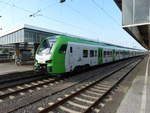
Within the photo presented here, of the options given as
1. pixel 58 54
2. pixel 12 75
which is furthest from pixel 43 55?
pixel 12 75

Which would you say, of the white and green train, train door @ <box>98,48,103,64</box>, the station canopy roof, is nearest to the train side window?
the white and green train

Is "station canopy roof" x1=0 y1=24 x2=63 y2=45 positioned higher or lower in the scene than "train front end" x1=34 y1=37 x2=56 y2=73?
higher

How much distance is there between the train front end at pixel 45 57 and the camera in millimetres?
10530

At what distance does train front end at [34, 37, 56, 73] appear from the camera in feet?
34.5

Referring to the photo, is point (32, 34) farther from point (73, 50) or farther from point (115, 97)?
point (115, 97)

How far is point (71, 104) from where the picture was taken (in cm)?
618

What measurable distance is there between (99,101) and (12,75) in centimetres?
805

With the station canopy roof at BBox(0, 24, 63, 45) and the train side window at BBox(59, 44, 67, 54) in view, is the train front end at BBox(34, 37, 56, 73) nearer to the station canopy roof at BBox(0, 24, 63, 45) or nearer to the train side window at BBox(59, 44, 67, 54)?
the train side window at BBox(59, 44, 67, 54)

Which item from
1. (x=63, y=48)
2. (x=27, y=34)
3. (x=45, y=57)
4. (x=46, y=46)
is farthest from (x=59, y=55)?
(x=27, y=34)

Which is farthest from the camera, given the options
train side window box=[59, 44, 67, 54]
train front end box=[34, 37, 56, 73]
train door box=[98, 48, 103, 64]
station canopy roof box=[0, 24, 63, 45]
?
station canopy roof box=[0, 24, 63, 45]

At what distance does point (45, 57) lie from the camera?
10.8m

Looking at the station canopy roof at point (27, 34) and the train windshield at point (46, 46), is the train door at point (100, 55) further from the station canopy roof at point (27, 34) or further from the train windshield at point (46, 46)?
the station canopy roof at point (27, 34)

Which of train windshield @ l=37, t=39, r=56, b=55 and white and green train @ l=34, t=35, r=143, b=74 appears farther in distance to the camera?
train windshield @ l=37, t=39, r=56, b=55

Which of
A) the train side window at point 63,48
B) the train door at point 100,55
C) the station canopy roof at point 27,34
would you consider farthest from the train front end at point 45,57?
the station canopy roof at point 27,34
